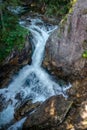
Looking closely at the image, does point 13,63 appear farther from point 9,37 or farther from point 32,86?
point 32,86

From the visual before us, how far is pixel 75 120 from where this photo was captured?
10016mm

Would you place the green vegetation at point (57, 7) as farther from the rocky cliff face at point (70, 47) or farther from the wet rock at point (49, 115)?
the wet rock at point (49, 115)

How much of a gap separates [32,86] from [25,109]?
1.94 m

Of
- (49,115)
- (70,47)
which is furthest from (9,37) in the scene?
(49,115)

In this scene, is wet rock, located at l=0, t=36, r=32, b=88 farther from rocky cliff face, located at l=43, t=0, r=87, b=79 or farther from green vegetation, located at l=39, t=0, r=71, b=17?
green vegetation, located at l=39, t=0, r=71, b=17

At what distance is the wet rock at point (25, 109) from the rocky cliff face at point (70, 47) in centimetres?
259

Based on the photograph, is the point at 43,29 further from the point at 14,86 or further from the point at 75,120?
the point at 75,120

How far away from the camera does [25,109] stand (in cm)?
1159

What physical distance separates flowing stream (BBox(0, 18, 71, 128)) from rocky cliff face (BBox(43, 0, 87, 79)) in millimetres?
639

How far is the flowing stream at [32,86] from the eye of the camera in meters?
12.1

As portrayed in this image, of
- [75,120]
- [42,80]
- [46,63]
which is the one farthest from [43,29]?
[75,120]

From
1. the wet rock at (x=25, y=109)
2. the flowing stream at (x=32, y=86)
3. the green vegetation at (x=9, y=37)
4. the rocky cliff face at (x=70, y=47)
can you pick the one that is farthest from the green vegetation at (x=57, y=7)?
the wet rock at (x=25, y=109)

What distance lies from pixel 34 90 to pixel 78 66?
286 centimetres

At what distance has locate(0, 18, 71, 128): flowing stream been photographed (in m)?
12.1
